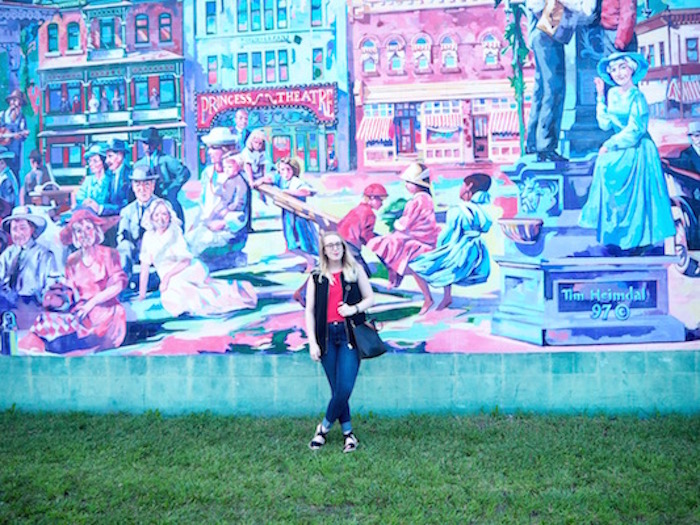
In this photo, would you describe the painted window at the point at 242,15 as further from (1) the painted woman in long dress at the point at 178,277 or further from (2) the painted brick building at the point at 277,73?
(1) the painted woman in long dress at the point at 178,277

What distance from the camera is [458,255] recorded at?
6848 millimetres

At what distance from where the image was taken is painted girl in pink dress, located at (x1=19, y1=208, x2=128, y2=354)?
718cm

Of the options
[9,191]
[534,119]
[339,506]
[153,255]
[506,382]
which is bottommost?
[339,506]

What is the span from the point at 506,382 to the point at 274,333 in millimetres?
2272

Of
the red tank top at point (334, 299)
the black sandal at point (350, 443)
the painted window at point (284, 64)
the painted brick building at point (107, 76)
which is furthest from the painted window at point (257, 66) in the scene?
the black sandal at point (350, 443)

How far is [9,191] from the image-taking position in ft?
24.1

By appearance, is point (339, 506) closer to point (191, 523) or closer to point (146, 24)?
point (191, 523)

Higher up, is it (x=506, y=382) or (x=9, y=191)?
(x=9, y=191)

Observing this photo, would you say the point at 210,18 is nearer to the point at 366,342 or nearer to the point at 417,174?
the point at 417,174

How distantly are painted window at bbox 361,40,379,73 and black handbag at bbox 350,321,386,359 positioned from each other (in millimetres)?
2641

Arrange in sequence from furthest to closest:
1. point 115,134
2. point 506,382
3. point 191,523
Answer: point 115,134 → point 506,382 → point 191,523

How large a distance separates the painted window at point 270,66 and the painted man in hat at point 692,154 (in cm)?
390

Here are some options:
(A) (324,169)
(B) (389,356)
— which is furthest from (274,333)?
(A) (324,169)

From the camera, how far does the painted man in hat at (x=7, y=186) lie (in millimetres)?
7328
